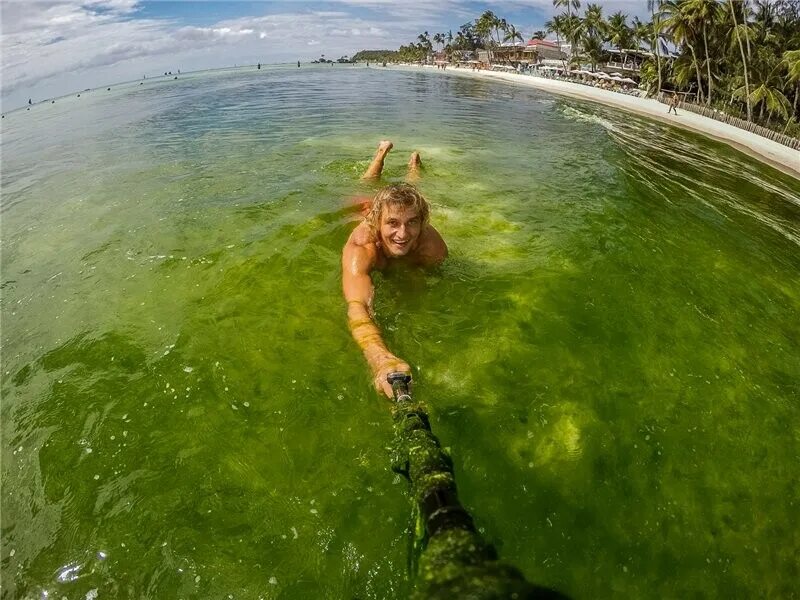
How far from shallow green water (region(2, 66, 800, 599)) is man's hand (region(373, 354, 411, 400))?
1.95 feet

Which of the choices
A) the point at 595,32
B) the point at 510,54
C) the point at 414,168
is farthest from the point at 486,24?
the point at 414,168

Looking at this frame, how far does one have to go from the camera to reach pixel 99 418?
3.57 m

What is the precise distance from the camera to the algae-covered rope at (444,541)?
1288 millimetres

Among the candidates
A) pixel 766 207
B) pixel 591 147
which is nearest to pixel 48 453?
pixel 766 207

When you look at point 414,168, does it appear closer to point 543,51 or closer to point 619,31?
point 619,31

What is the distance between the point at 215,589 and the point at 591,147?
1727 cm

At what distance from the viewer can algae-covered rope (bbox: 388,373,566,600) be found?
1.29m

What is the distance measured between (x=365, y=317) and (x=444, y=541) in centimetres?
259

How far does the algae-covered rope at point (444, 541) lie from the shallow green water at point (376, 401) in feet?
3.56

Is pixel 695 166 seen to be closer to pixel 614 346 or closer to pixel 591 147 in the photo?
pixel 591 147

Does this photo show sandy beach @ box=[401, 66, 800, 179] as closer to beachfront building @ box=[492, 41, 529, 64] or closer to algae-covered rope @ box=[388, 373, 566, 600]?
algae-covered rope @ box=[388, 373, 566, 600]

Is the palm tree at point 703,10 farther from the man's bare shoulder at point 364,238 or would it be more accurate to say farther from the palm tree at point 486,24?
the palm tree at point 486,24

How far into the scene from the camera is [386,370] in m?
3.11

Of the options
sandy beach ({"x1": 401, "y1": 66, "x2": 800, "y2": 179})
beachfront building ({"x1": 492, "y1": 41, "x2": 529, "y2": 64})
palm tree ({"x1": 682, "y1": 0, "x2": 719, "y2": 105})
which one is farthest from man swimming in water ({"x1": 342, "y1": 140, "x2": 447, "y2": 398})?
beachfront building ({"x1": 492, "y1": 41, "x2": 529, "y2": 64})
